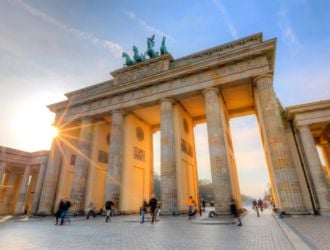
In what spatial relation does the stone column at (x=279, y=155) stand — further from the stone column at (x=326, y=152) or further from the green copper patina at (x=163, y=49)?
the green copper patina at (x=163, y=49)

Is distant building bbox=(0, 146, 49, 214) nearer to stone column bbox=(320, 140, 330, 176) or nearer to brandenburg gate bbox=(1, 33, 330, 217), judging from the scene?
brandenburg gate bbox=(1, 33, 330, 217)

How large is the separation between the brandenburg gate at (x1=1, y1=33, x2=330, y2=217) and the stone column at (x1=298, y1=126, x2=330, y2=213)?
0.05 metres

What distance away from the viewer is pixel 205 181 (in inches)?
3654

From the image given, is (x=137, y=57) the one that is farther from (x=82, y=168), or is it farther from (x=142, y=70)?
(x=82, y=168)

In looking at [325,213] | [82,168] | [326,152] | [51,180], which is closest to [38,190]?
[51,180]

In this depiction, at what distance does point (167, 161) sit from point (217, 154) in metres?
3.86

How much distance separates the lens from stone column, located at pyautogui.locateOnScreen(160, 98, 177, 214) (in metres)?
14.3

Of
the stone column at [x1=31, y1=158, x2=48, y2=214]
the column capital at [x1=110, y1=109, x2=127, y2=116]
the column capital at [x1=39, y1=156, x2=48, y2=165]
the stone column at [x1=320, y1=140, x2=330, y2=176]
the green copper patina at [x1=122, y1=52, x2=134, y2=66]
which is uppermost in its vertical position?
the green copper patina at [x1=122, y1=52, x2=134, y2=66]

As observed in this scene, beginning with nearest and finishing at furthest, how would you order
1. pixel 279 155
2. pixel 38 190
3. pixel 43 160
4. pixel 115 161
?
pixel 279 155 → pixel 115 161 → pixel 38 190 → pixel 43 160

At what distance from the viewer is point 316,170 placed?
12.6m

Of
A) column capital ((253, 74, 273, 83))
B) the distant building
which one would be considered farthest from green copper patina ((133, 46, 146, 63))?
the distant building

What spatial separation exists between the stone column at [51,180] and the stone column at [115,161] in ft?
24.8

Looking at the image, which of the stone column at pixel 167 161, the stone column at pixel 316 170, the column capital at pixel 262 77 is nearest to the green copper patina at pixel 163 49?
the stone column at pixel 167 161

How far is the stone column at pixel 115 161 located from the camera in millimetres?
16691
